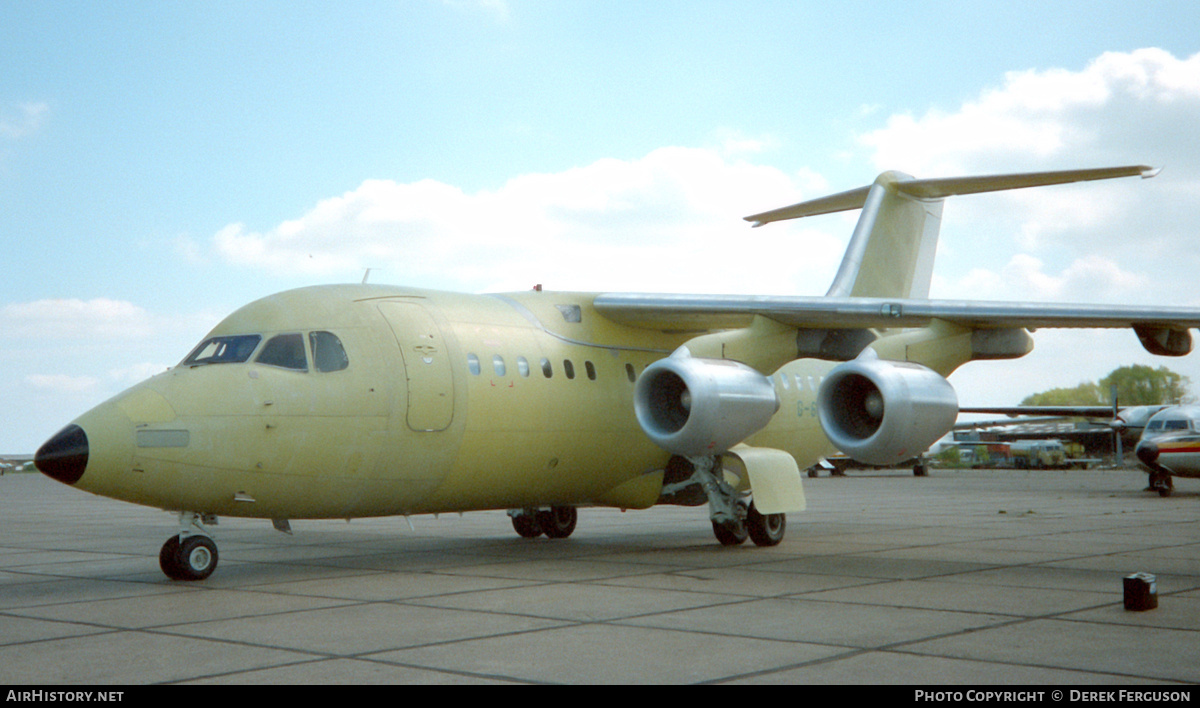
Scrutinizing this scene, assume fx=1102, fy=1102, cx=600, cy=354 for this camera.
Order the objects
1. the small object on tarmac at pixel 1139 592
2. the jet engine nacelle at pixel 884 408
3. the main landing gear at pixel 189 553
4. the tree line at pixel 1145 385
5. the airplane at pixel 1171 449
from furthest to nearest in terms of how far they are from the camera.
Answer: the tree line at pixel 1145 385 → the airplane at pixel 1171 449 → the jet engine nacelle at pixel 884 408 → the main landing gear at pixel 189 553 → the small object on tarmac at pixel 1139 592

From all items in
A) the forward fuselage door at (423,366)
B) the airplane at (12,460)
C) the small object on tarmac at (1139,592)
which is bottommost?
the airplane at (12,460)

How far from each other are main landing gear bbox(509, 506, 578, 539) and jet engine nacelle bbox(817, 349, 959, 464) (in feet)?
14.7

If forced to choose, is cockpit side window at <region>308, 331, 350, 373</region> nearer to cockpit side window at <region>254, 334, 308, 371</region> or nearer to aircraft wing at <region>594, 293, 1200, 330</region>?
cockpit side window at <region>254, 334, 308, 371</region>

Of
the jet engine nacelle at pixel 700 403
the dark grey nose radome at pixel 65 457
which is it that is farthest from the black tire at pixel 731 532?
the dark grey nose radome at pixel 65 457

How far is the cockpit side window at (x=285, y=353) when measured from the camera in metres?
10.5

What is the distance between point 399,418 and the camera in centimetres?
1086

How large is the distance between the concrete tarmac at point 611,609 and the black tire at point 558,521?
0.21 meters

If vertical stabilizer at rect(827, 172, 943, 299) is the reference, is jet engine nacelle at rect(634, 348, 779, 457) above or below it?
below

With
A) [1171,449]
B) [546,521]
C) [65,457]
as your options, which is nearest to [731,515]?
[546,521]

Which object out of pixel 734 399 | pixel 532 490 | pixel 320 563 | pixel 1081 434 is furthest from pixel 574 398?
pixel 1081 434

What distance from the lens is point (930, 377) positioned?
1213cm

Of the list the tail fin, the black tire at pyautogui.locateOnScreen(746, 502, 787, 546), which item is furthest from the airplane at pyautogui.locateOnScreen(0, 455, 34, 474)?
the black tire at pyautogui.locateOnScreen(746, 502, 787, 546)

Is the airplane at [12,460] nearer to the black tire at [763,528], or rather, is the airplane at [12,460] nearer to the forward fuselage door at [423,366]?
the black tire at [763,528]

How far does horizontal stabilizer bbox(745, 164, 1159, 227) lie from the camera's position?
13.9 metres
